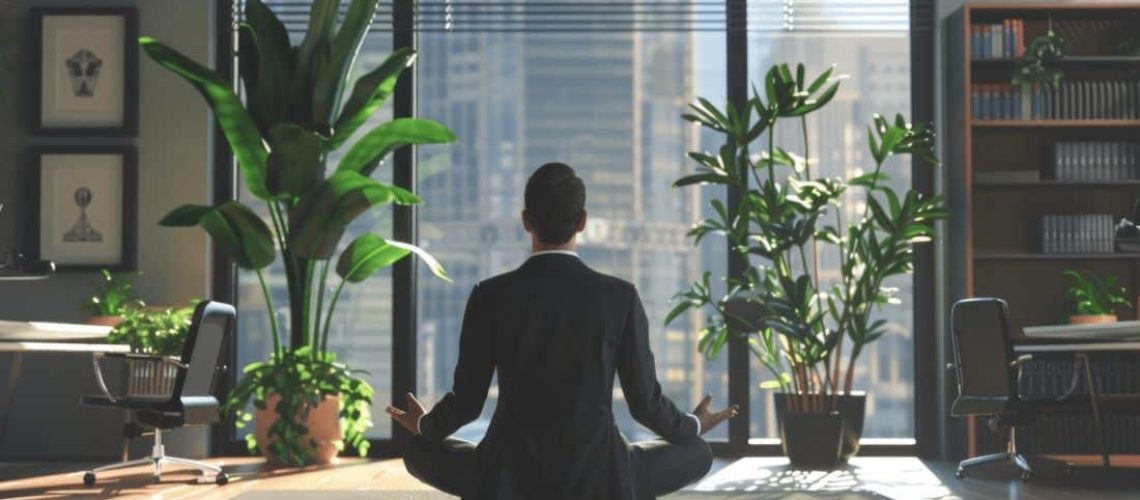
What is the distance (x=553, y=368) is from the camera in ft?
8.45

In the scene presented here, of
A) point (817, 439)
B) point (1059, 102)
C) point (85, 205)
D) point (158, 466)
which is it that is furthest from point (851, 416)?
point (85, 205)

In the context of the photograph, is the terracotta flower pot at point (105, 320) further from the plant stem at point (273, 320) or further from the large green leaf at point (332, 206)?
the large green leaf at point (332, 206)

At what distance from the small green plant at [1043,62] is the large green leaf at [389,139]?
8.18ft

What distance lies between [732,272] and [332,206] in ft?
6.27

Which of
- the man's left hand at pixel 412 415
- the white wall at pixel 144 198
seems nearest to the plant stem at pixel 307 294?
the white wall at pixel 144 198

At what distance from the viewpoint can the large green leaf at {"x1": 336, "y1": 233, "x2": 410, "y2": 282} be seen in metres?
6.70

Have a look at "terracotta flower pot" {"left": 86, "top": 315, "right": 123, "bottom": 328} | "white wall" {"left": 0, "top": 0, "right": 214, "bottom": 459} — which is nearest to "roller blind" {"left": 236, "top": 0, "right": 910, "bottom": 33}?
"white wall" {"left": 0, "top": 0, "right": 214, "bottom": 459}

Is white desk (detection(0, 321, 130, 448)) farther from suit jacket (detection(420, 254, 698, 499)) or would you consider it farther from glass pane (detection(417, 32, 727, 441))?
suit jacket (detection(420, 254, 698, 499))

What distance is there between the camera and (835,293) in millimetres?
6770

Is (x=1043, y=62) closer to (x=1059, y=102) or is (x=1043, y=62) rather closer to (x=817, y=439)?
(x=1059, y=102)

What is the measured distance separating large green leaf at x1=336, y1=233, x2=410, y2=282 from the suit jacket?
13.4 ft

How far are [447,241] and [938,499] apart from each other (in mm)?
2854

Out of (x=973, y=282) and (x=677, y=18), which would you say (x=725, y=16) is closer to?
(x=677, y=18)

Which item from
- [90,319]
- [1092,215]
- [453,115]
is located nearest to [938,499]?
[1092,215]
